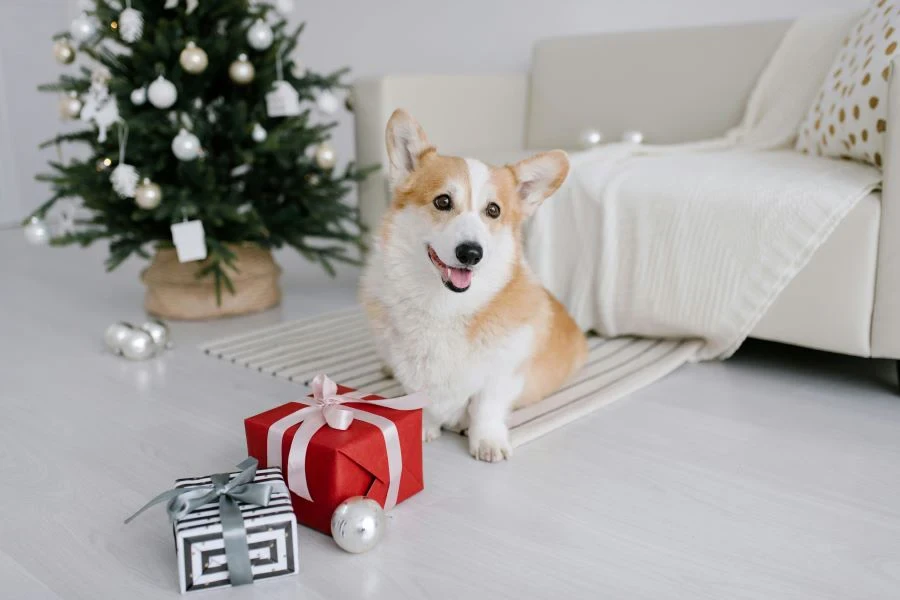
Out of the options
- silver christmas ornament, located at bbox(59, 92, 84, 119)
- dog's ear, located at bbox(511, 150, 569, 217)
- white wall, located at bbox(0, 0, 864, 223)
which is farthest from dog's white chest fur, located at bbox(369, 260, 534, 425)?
white wall, located at bbox(0, 0, 864, 223)

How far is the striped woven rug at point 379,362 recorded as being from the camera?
1.77 meters

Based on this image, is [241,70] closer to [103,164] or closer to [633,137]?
[103,164]

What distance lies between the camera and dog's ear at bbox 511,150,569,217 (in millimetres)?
1557

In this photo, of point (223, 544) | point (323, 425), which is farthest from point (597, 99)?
point (223, 544)

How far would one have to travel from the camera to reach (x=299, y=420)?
132cm

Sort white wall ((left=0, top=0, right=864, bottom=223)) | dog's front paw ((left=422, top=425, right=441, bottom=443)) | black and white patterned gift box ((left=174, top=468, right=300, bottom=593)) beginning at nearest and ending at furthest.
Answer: black and white patterned gift box ((left=174, top=468, right=300, bottom=593))
dog's front paw ((left=422, top=425, right=441, bottom=443))
white wall ((left=0, top=0, right=864, bottom=223))

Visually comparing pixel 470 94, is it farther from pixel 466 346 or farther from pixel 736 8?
pixel 466 346

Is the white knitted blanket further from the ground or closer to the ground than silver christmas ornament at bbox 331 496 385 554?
further from the ground

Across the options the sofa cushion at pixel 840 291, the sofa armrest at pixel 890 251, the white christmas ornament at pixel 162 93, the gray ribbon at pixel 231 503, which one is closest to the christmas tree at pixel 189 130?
the white christmas ornament at pixel 162 93

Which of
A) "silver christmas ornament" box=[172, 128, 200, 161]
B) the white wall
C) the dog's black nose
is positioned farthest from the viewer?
the white wall

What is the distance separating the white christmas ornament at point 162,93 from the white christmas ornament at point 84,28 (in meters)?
0.29

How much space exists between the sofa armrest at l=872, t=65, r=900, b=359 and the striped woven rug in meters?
0.48

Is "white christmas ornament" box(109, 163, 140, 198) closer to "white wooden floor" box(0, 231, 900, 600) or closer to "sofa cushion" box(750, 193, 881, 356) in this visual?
"white wooden floor" box(0, 231, 900, 600)

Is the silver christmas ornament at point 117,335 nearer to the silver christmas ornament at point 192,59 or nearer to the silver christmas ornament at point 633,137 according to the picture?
the silver christmas ornament at point 192,59
